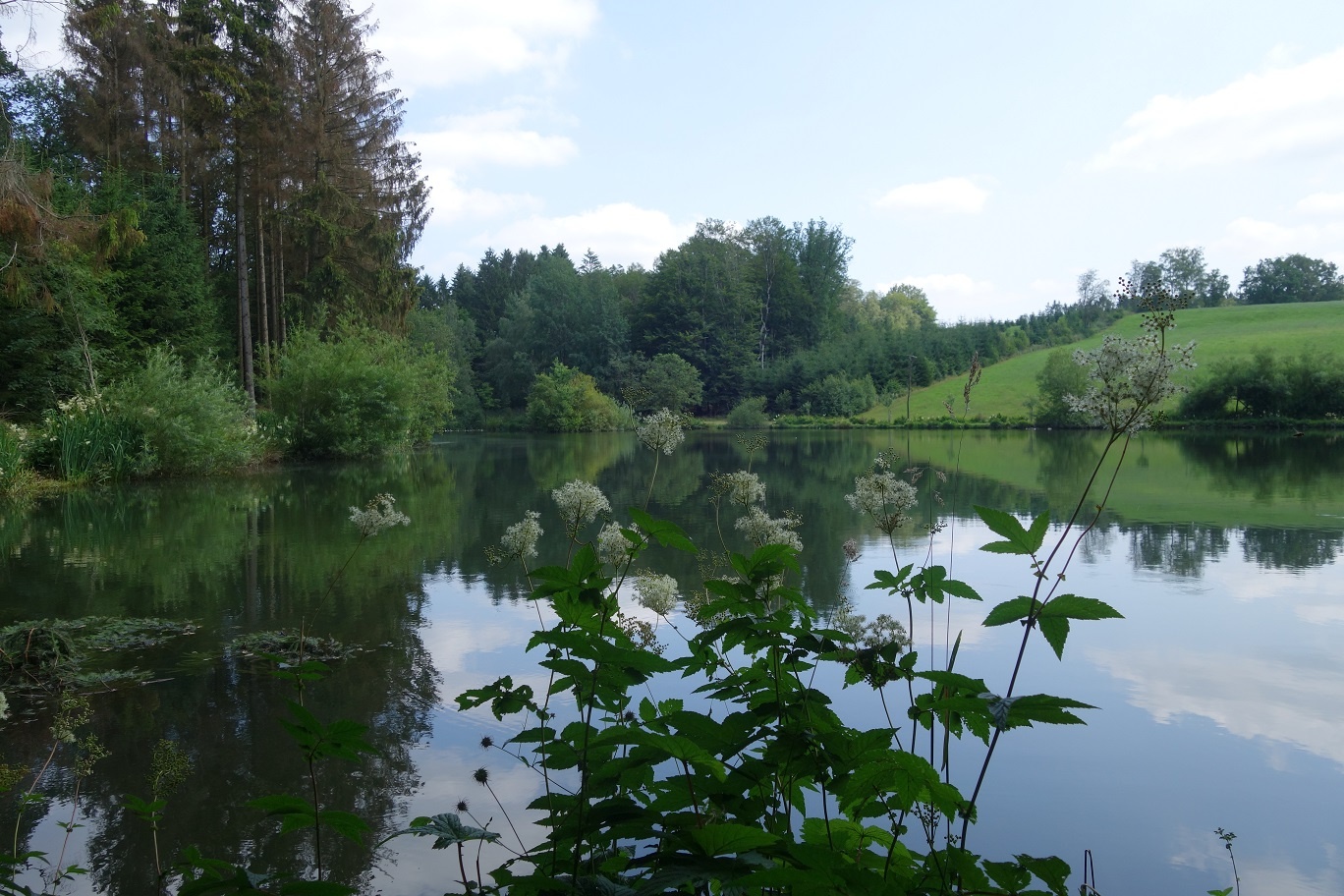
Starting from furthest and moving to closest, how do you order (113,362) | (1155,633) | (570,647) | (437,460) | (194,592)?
(437,460), (113,362), (194,592), (1155,633), (570,647)

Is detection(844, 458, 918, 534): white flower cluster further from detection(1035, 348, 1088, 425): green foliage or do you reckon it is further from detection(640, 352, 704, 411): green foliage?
detection(640, 352, 704, 411): green foliage

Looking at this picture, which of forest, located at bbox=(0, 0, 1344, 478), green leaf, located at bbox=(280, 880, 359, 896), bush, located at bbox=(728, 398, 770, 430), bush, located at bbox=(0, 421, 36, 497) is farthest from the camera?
bush, located at bbox=(728, 398, 770, 430)

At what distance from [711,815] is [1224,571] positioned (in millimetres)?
8899

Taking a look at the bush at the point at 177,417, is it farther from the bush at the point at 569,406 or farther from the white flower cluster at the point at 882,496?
the bush at the point at 569,406

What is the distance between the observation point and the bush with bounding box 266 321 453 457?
22.7 metres

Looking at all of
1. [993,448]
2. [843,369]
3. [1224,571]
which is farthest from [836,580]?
[843,369]

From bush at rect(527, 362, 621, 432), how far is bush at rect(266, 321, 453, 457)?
21782 millimetres

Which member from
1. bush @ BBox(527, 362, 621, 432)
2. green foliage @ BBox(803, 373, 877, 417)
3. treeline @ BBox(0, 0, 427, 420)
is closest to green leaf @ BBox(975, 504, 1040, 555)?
treeline @ BBox(0, 0, 427, 420)

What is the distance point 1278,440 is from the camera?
30203mm

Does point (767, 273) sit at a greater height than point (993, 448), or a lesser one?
greater

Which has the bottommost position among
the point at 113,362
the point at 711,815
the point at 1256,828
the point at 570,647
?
the point at 1256,828

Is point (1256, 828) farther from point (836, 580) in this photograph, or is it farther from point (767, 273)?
point (767, 273)

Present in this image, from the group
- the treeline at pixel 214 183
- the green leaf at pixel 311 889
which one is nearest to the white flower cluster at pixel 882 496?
the green leaf at pixel 311 889

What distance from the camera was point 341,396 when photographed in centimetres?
2264
